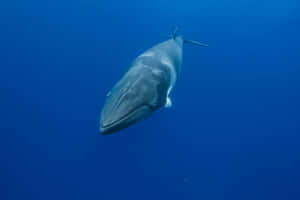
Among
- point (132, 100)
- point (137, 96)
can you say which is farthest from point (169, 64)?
point (132, 100)

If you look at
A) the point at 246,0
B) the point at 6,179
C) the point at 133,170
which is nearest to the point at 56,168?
the point at 6,179

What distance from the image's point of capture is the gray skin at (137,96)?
3865 millimetres

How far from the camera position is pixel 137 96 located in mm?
4109

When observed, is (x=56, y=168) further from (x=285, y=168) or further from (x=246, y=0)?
(x=246, y=0)

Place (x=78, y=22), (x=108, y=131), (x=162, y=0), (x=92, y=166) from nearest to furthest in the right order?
(x=108, y=131)
(x=92, y=166)
(x=78, y=22)
(x=162, y=0)

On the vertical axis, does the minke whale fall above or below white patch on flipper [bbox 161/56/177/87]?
below

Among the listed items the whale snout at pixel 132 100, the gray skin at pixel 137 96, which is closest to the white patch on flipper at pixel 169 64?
the gray skin at pixel 137 96

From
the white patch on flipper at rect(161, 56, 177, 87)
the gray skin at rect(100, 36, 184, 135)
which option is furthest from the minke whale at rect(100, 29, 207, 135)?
the white patch on flipper at rect(161, 56, 177, 87)

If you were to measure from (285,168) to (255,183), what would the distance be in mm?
1795

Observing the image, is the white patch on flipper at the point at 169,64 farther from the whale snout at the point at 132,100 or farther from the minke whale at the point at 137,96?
the whale snout at the point at 132,100

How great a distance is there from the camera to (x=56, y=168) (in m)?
11.6

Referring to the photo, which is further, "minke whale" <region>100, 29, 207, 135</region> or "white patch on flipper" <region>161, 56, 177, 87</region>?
"white patch on flipper" <region>161, 56, 177, 87</region>

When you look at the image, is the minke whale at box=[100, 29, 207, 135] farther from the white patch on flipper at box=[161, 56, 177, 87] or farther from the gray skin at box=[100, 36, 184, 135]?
the white patch on flipper at box=[161, 56, 177, 87]

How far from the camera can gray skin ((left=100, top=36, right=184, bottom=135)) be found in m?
3.87
